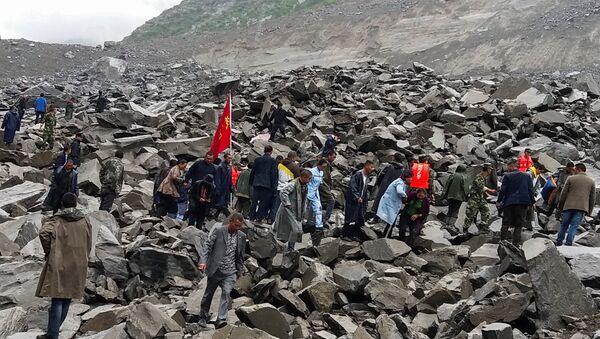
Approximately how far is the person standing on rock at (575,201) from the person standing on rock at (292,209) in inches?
162

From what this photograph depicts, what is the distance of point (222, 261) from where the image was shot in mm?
6699

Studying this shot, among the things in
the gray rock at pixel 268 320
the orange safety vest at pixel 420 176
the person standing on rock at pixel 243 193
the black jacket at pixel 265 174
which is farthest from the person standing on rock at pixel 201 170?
the gray rock at pixel 268 320

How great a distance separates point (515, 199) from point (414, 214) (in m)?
1.71

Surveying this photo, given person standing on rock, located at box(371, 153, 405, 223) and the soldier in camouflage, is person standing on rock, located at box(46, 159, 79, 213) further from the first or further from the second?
the soldier in camouflage

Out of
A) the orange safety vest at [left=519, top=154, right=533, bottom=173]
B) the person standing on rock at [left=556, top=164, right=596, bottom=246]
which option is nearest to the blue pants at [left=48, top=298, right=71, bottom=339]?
the person standing on rock at [left=556, top=164, right=596, bottom=246]

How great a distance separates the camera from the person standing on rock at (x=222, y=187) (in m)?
10.5

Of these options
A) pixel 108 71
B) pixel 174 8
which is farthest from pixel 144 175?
pixel 174 8

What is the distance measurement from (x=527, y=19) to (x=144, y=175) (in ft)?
124

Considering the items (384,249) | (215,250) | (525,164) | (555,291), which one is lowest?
(384,249)

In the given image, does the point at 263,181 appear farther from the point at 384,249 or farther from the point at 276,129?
the point at 276,129

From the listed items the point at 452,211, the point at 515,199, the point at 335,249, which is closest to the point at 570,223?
the point at 515,199

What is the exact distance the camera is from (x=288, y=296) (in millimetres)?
7441

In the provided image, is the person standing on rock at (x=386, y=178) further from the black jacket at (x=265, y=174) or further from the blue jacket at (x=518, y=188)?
the blue jacket at (x=518, y=188)

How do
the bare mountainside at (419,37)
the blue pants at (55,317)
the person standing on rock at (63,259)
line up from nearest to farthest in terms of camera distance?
the person standing on rock at (63,259)
the blue pants at (55,317)
the bare mountainside at (419,37)
